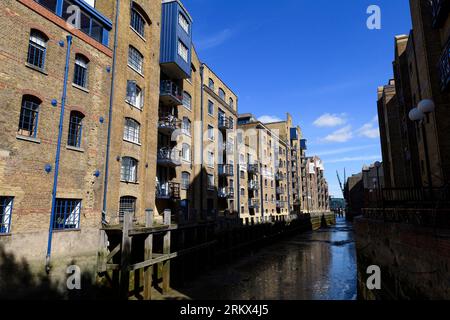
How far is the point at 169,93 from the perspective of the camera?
21.8 m

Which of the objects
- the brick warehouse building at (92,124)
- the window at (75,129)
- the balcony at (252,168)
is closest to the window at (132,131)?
the brick warehouse building at (92,124)

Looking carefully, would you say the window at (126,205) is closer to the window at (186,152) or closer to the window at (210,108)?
the window at (186,152)

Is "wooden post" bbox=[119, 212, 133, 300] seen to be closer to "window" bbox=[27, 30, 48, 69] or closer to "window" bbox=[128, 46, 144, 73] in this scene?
"window" bbox=[27, 30, 48, 69]

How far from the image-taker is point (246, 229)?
29.2 m

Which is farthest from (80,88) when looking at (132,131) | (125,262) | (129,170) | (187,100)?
(187,100)

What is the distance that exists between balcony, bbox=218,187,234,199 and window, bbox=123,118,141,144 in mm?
14268

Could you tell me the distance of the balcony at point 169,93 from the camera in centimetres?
2188

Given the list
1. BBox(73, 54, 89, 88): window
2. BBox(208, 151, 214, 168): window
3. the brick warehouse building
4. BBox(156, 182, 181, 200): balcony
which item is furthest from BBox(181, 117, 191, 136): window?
BBox(73, 54, 89, 88): window

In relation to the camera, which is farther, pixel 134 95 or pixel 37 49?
pixel 134 95

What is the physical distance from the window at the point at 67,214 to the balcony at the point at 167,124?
9125mm

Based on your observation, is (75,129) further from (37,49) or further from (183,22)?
(183,22)

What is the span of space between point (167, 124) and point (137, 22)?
279 inches

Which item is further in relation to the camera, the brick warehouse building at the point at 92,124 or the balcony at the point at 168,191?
the balcony at the point at 168,191

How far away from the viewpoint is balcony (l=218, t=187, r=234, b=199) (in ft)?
102
